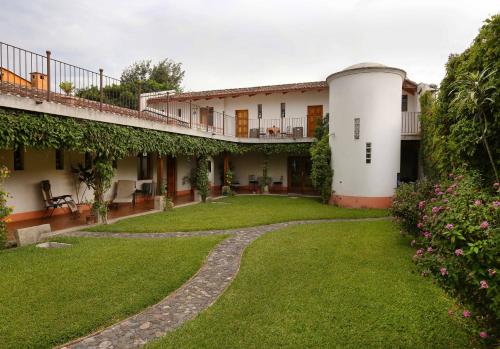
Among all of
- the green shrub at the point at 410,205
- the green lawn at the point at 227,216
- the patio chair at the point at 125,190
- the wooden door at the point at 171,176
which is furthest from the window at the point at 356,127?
the patio chair at the point at 125,190

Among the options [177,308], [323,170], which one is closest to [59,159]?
[177,308]

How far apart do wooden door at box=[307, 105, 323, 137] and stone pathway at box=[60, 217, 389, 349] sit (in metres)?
13.0

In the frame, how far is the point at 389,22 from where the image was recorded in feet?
38.8

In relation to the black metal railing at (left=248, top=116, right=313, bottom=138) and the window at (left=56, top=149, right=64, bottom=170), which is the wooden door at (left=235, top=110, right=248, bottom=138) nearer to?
the black metal railing at (left=248, top=116, right=313, bottom=138)

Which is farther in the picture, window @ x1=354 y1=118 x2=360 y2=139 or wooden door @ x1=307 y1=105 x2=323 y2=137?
wooden door @ x1=307 y1=105 x2=323 y2=137

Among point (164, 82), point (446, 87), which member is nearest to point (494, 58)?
point (446, 87)

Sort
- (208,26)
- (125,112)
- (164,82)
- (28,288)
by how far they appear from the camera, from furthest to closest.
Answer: (164,82), (208,26), (125,112), (28,288)

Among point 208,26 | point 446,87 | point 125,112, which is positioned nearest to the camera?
point 446,87

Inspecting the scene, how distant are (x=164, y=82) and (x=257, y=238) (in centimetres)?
3606

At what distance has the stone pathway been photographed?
3.60 meters

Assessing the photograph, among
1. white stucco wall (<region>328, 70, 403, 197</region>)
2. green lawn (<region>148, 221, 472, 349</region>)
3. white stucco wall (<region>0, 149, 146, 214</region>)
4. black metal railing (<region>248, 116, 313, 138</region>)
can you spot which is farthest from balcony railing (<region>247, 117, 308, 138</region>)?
green lawn (<region>148, 221, 472, 349</region>)

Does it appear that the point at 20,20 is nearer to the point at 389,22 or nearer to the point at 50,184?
the point at 50,184

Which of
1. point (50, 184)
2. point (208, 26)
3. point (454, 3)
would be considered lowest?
point (50, 184)

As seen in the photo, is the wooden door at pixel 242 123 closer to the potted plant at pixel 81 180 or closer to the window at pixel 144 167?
the window at pixel 144 167
